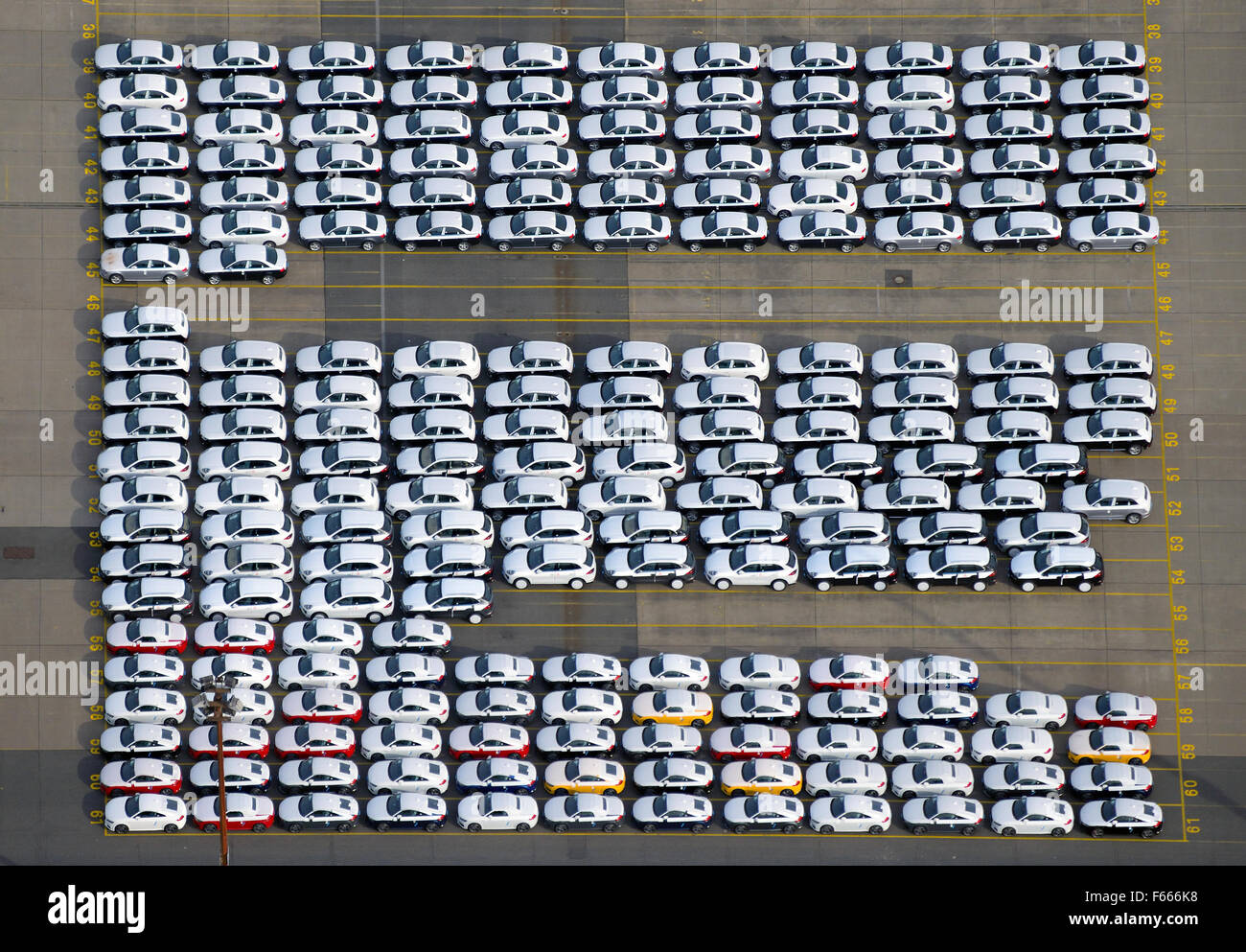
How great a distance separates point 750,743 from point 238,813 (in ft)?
67.4

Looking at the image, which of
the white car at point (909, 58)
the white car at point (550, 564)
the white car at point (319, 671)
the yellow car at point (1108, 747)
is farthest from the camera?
the white car at point (909, 58)

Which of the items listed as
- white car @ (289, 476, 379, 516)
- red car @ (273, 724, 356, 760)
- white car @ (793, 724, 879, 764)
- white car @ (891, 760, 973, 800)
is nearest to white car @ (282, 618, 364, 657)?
red car @ (273, 724, 356, 760)

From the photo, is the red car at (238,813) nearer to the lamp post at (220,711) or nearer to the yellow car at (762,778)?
the lamp post at (220,711)

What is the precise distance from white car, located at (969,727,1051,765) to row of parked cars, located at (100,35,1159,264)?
21429 mm

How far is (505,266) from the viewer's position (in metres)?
79.8

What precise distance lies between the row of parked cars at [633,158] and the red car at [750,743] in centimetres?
2149

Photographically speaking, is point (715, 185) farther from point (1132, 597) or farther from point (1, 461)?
point (1, 461)

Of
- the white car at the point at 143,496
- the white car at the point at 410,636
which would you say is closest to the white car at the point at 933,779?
the white car at the point at 410,636

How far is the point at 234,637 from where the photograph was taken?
73.9 metres

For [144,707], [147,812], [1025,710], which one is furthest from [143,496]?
[1025,710]

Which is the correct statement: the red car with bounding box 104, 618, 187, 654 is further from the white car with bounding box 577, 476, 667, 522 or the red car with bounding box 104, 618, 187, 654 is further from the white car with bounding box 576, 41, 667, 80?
the white car with bounding box 576, 41, 667, 80

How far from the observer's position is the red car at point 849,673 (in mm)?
73938

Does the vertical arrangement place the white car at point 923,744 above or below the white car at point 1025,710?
below

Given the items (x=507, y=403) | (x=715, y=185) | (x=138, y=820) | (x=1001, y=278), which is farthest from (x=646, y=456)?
(x=138, y=820)
